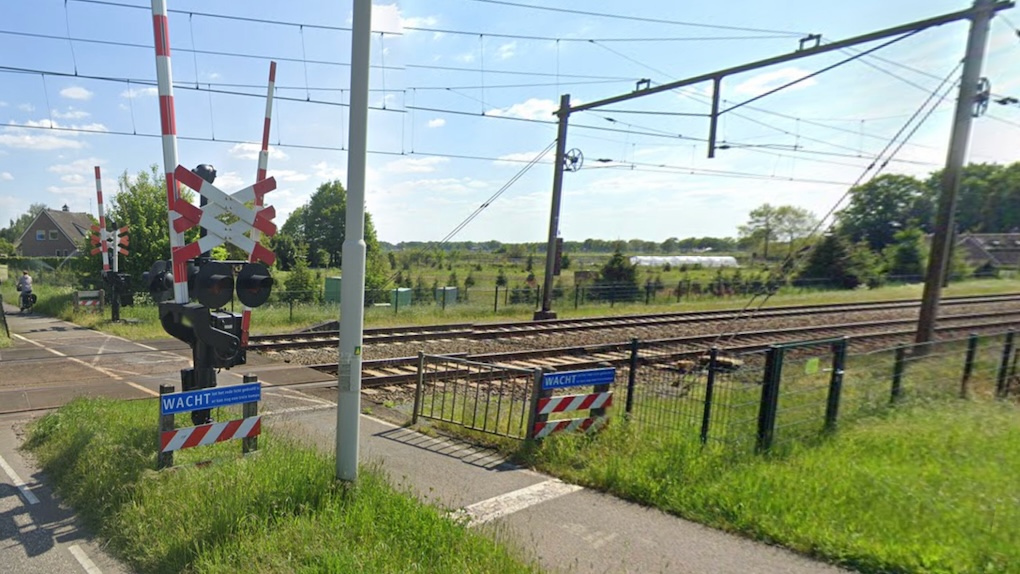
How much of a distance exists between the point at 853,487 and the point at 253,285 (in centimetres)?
591

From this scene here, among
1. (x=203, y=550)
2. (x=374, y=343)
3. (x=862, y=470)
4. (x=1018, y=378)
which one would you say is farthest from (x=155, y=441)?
(x=1018, y=378)

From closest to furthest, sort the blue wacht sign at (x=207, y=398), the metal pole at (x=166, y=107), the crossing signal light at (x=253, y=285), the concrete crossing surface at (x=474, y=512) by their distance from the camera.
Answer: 1. the concrete crossing surface at (x=474, y=512)
2. the blue wacht sign at (x=207, y=398)
3. the metal pole at (x=166, y=107)
4. the crossing signal light at (x=253, y=285)

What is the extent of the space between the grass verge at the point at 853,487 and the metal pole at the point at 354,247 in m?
2.44

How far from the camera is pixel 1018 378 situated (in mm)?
9578

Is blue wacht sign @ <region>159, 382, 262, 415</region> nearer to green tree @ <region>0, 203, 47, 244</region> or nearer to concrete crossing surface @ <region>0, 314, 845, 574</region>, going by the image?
concrete crossing surface @ <region>0, 314, 845, 574</region>

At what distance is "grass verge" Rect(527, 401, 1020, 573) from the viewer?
4066mm

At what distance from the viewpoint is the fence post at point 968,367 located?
8594 millimetres

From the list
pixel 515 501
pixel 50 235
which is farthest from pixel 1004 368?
pixel 50 235

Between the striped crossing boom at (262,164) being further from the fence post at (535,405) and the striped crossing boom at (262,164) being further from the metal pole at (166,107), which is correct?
the fence post at (535,405)

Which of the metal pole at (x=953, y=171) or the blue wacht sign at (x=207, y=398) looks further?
the metal pole at (x=953, y=171)

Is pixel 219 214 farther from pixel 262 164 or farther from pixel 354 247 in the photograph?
pixel 354 247

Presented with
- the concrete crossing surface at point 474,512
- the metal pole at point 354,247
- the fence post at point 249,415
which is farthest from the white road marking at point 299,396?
the metal pole at point 354,247

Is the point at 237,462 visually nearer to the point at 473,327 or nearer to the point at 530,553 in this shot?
the point at 530,553

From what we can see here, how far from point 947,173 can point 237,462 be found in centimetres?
1293
